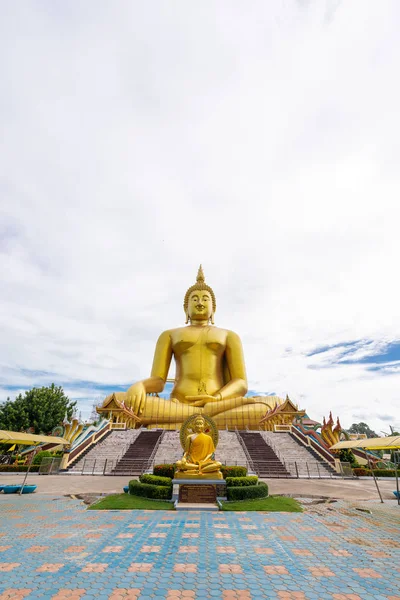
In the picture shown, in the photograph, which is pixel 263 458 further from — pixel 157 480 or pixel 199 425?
pixel 157 480

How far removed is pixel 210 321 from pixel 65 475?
615 inches

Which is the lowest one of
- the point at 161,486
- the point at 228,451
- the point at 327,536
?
the point at 327,536

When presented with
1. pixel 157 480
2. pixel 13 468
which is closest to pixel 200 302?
pixel 13 468

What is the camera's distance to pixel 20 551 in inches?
196

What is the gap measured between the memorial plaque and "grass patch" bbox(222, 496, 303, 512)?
1.14 ft

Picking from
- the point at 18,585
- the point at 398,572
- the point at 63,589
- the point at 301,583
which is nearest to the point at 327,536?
the point at 398,572

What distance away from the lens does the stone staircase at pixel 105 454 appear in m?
15.4

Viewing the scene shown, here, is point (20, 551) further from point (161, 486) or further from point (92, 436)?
point (92, 436)

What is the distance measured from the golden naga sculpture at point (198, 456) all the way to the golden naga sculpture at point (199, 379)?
12232 millimetres

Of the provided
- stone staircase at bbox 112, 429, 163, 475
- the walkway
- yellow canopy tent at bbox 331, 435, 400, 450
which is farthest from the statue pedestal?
stone staircase at bbox 112, 429, 163, 475

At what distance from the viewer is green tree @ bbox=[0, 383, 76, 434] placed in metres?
28.3

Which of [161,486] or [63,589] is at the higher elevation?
[161,486]

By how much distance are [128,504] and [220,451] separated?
9.16 metres

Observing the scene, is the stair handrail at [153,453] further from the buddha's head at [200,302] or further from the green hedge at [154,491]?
the buddha's head at [200,302]
